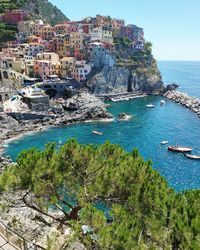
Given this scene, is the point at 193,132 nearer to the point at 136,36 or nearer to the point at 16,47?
the point at 16,47

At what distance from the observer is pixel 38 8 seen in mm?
125250

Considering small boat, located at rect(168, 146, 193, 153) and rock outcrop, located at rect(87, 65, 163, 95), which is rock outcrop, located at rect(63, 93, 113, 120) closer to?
rock outcrop, located at rect(87, 65, 163, 95)

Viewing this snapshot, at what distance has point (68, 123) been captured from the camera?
205 ft

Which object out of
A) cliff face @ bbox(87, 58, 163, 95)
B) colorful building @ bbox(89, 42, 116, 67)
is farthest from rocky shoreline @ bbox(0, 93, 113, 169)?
colorful building @ bbox(89, 42, 116, 67)

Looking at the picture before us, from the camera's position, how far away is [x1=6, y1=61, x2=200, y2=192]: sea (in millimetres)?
42594

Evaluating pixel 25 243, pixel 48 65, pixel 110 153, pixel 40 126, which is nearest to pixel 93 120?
pixel 40 126

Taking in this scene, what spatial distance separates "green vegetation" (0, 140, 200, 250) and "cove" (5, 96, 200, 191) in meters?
23.8

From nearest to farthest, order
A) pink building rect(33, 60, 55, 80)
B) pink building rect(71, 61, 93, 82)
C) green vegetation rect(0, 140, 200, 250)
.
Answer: green vegetation rect(0, 140, 200, 250), pink building rect(33, 60, 55, 80), pink building rect(71, 61, 93, 82)

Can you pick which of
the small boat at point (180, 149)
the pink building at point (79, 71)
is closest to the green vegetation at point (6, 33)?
the pink building at point (79, 71)

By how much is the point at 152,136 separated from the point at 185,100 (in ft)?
114

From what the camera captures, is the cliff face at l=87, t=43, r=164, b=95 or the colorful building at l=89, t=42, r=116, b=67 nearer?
the cliff face at l=87, t=43, r=164, b=95

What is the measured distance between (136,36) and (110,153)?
103555mm

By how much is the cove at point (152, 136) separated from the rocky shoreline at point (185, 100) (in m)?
2.84

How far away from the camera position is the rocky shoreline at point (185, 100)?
261ft
